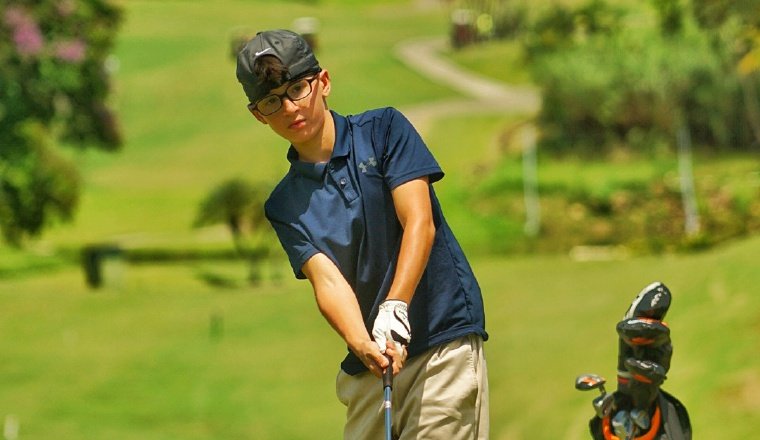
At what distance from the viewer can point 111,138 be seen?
2439 centimetres

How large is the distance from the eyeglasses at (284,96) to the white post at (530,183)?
1825 centimetres

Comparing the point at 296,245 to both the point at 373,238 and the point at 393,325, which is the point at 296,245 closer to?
the point at 373,238

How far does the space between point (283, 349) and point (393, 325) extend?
14.3 metres

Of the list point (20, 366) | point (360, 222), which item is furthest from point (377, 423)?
point (20, 366)

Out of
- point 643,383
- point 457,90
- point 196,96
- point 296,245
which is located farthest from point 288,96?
point 196,96

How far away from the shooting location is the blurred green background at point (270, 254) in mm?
16219

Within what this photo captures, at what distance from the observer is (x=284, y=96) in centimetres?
478

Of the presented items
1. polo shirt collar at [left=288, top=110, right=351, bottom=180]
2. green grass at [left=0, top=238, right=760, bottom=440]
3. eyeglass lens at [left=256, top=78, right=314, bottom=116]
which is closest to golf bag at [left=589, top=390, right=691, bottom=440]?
polo shirt collar at [left=288, top=110, right=351, bottom=180]

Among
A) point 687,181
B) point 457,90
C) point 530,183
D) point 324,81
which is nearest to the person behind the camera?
point 324,81

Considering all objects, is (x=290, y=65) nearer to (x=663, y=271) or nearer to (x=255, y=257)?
(x=663, y=271)

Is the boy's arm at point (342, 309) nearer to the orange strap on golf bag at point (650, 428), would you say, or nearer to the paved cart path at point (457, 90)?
the orange strap on golf bag at point (650, 428)

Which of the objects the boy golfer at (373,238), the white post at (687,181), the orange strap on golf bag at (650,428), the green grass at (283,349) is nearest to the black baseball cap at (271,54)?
the boy golfer at (373,238)

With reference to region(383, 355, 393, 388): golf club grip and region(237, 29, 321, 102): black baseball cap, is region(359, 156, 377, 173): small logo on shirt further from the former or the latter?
region(383, 355, 393, 388): golf club grip

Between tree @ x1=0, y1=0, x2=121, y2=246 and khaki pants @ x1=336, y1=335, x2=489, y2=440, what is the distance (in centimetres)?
1896
